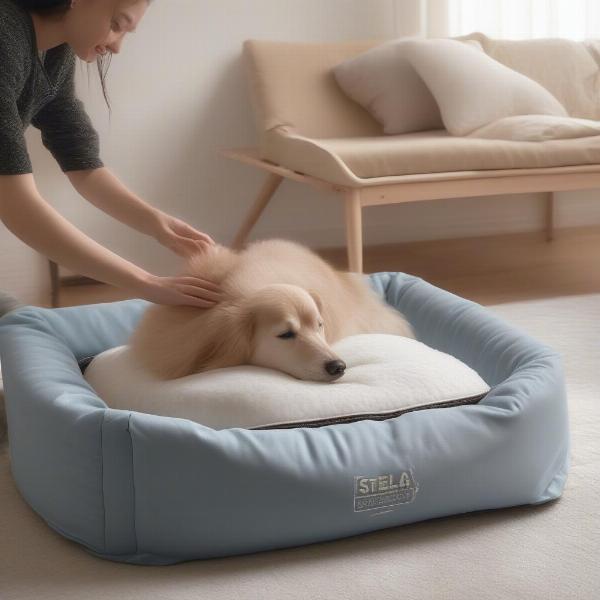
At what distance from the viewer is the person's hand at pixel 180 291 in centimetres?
172

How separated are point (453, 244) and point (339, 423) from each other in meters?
2.46

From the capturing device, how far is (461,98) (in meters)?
3.30

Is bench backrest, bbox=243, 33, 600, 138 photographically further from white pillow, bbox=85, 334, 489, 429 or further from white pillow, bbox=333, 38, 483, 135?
white pillow, bbox=85, 334, 489, 429

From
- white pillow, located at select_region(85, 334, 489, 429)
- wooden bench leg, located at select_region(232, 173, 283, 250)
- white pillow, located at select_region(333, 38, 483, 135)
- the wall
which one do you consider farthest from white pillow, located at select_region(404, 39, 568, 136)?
white pillow, located at select_region(85, 334, 489, 429)

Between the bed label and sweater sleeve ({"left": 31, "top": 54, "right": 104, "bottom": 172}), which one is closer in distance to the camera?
the bed label

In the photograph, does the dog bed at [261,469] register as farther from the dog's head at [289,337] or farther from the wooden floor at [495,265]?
the wooden floor at [495,265]

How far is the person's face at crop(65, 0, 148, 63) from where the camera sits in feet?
5.30

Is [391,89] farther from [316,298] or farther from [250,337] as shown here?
[250,337]

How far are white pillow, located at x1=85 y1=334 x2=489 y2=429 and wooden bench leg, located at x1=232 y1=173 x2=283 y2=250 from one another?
166 centimetres

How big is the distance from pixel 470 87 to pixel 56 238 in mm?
2022

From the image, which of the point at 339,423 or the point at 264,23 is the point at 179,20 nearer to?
the point at 264,23

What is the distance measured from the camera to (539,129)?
3.07 meters

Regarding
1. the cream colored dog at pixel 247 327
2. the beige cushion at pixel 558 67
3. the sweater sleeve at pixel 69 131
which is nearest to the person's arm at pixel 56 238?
the cream colored dog at pixel 247 327

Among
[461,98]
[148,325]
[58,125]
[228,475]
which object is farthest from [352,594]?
[461,98]
